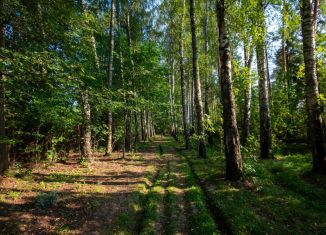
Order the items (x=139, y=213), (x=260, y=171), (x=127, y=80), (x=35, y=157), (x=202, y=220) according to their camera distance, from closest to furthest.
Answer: (x=202, y=220), (x=139, y=213), (x=260, y=171), (x=35, y=157), (x=127, y=80)

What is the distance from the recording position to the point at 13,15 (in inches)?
283

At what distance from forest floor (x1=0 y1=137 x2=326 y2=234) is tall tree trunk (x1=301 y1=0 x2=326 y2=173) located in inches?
28.7

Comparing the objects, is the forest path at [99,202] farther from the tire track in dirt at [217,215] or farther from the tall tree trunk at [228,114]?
the tall tree trunk at [228,114]

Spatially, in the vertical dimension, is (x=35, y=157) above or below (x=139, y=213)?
above

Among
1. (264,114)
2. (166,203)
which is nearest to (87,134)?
(166,203)

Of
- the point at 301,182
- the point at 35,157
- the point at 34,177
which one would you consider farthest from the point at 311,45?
the point at 35,157

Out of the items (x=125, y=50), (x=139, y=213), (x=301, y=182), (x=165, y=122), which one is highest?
(x=125, y=50)

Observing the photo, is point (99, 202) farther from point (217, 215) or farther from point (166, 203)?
point (217, 215)

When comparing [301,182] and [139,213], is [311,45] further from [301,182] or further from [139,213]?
[139,213]

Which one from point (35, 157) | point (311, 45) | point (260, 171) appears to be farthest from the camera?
point (35, 157)

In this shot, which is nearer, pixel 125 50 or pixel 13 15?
pixel 13 15

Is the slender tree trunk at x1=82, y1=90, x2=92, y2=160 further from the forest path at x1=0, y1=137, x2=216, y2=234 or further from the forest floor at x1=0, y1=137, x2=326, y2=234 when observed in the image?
the forest floor at x1=0, y1=137, x2=326, y2=234

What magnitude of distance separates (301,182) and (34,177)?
10.2 m

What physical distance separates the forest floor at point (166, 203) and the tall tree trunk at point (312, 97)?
73cm
